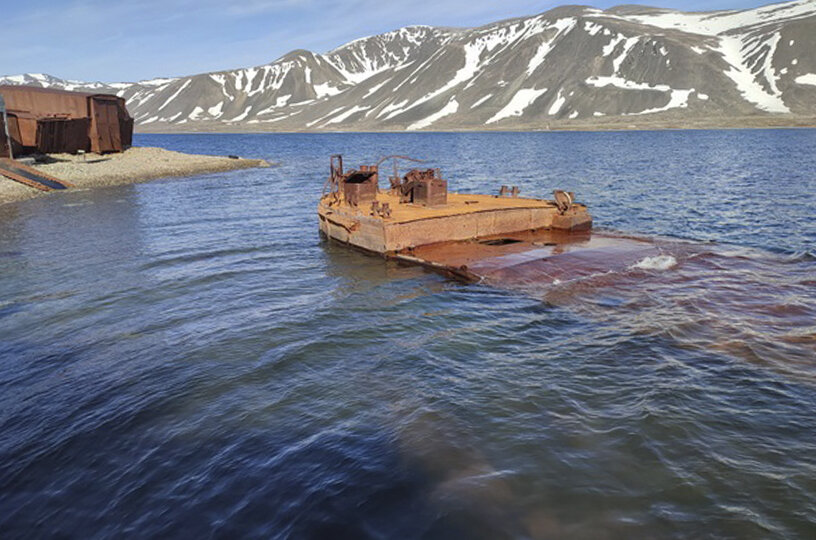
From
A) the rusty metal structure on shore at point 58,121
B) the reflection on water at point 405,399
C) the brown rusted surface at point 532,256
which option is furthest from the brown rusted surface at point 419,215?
the rusty metal structure on shore at point 58,121

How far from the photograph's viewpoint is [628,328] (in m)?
10.3

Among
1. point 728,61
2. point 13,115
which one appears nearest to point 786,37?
point 728,61

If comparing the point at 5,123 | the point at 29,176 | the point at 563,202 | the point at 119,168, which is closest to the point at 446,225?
the point at 563,202

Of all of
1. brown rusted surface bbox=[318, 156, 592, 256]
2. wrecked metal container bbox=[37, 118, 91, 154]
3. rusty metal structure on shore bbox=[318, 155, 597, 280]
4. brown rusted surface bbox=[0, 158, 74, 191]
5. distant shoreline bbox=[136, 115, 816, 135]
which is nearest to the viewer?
rusty metal structure on shore bbox=[318, 155, 597, 280]

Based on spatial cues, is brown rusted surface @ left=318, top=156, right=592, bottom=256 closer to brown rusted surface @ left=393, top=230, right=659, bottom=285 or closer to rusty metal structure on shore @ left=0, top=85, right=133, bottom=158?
brown rusted surface @ left=393, top=230, right=659, bottom=285

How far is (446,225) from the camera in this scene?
16.8 m

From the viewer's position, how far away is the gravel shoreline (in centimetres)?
3509

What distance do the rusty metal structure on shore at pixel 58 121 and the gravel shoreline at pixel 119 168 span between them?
3.96ft

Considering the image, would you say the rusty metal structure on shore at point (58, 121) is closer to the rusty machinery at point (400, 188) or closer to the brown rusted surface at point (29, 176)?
the brown rusted surface at point (29, 176)

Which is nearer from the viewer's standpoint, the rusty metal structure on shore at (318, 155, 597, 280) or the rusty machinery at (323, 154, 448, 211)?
the rusty metal structure on shore at (318, 155, 597, 280)

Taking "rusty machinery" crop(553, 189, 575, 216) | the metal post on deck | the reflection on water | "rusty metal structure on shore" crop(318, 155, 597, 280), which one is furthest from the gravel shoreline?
"rusty machinery" crop(553, 189, 575, 216)

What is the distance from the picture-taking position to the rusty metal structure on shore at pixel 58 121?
4353cm

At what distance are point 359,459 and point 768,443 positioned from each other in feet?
17.4

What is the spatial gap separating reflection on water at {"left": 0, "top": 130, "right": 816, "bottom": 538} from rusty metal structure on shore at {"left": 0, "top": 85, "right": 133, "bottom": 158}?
3508cm
